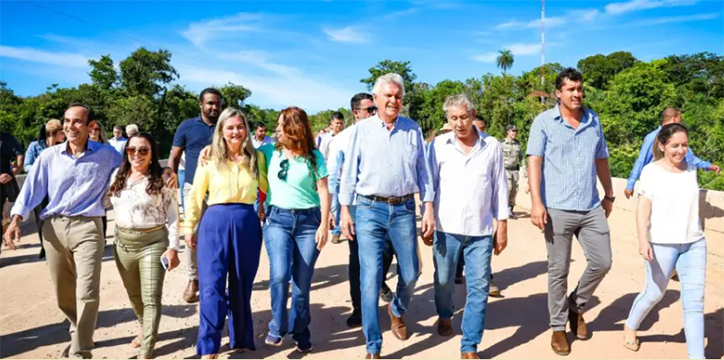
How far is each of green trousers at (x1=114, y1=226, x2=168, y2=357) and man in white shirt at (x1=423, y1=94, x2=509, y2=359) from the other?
202 cm

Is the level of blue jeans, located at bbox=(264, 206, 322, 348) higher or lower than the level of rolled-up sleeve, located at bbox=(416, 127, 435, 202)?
lower

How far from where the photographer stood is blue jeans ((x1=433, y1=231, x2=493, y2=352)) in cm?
349

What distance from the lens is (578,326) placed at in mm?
3963

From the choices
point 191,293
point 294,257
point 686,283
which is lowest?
point 191,293

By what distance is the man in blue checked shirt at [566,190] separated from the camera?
12.1 feet

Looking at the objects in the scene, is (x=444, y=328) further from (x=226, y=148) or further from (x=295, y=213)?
(x=226, y=148)

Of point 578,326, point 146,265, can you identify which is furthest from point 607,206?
point 146,265

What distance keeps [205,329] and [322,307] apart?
5.55ft

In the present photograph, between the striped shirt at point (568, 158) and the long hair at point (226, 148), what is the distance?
2158 millimetres

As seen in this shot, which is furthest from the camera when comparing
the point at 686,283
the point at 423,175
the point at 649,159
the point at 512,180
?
the point at 512,180

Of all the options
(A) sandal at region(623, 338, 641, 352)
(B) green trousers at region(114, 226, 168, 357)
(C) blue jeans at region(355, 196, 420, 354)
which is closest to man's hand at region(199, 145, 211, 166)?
(B) green trousers at region(114, 226, 168, 357)

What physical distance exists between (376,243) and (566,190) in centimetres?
151

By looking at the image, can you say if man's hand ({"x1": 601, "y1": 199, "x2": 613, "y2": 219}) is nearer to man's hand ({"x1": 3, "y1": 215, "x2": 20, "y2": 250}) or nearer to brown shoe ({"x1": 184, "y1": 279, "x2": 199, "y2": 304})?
brown shoe ({"x1": 184, "y1": 279, "x2": 199, "y2": 304})

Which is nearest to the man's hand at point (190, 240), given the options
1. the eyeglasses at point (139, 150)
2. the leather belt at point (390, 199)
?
the eyeglasses at point (139, 150)
